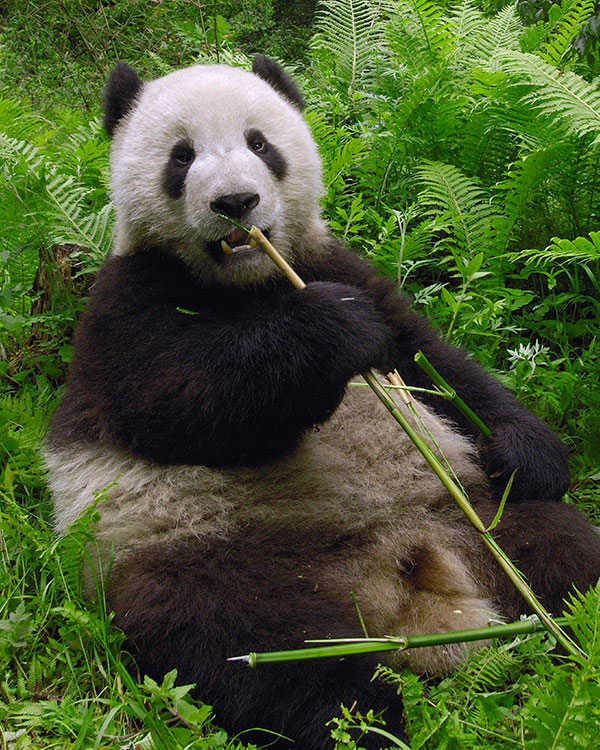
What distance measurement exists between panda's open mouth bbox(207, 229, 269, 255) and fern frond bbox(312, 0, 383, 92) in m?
4.46

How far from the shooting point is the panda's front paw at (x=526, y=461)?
415 centimetres

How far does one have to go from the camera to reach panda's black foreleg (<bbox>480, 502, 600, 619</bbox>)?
12.0 ft

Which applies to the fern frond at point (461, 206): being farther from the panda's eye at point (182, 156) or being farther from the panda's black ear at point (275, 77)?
the panda's eye at point (182, 156)

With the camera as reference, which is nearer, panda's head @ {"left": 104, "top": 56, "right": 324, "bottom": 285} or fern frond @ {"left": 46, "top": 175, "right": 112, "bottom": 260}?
panda's head @ {"left": 104, "top": 56, "right": 324, "bottom": 285}

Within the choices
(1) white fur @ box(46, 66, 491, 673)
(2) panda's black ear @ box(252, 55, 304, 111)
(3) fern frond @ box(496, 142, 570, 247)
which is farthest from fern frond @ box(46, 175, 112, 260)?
(3) fern frond @ box(496, 142, 570, 247)

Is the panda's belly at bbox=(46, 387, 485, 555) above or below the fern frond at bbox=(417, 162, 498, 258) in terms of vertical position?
below

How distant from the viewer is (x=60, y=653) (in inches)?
136

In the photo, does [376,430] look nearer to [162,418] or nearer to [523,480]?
[523,480]

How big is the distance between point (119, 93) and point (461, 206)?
2700 millimetres

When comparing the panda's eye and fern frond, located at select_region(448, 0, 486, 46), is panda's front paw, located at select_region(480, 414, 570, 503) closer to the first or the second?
the panda's eye

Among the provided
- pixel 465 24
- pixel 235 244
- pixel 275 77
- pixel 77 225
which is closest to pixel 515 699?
pixel 235 244

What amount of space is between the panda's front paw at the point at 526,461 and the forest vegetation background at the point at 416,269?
0.63m

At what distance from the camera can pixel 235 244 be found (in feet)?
12.5

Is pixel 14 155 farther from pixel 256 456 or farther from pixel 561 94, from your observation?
pixel 561 94
